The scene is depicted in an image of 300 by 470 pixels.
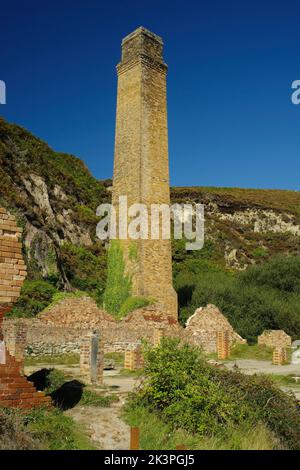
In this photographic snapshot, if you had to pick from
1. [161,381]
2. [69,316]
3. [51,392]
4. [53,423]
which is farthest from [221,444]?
[69,316]

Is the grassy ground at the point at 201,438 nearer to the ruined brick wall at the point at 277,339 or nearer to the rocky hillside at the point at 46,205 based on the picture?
the ruined brick wall at the point at 277,339

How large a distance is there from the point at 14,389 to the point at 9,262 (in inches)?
69.4

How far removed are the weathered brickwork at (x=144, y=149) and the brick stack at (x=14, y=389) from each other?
17.4 m

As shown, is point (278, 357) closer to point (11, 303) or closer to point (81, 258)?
point (11, 303)

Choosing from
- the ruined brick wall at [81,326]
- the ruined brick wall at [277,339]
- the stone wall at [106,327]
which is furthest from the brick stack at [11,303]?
the ruined brick wall at [277,339]

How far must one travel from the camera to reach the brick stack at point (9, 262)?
660 centimetres

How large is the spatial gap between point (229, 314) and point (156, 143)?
10.8 metres

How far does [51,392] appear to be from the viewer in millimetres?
8867

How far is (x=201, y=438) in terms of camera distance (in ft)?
21.3

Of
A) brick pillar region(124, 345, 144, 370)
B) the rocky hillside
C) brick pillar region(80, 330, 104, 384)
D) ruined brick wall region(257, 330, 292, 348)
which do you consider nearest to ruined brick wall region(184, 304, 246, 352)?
ruined brick wall region(257, 330, 292, 348)

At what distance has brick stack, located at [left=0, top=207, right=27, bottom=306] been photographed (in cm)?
660

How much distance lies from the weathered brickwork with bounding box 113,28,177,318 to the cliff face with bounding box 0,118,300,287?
231 inches

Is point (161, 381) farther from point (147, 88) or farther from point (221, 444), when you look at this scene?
point (147, 88)

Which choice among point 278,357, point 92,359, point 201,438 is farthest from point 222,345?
point 201,438
